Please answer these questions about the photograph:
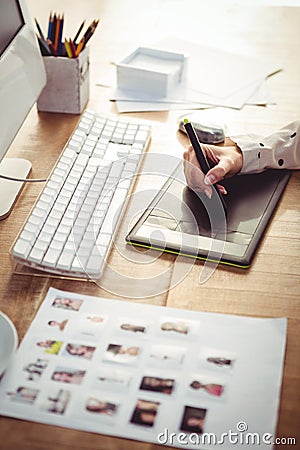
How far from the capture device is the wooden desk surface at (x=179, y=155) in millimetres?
860

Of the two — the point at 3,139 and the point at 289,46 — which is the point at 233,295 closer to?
the point at 3,139

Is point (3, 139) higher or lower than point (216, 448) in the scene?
higher

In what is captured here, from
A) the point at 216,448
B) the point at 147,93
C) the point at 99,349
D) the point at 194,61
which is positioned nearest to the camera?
the point at 216,448

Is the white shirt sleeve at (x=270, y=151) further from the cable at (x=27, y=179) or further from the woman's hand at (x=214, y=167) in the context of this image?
the cable at (x=27, y=179)

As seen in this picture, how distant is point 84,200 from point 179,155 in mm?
278

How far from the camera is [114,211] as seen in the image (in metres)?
1.15

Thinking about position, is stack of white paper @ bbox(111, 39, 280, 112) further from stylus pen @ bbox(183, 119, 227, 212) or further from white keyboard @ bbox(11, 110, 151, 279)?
stylus pen @ bbox(183, 119, 227, 212)

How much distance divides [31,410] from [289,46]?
1.35 metres

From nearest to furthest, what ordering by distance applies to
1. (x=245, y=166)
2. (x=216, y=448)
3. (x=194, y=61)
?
1. (x=216, y=448)
2. (x=245, y=166)
3. (x=194, y=61)

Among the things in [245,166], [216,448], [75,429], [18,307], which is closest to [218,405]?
[216,448]

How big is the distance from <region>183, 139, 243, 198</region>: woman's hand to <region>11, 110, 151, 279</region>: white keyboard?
0.34 ft

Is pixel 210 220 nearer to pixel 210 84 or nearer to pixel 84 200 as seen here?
pixel 84 200

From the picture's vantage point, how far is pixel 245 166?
4.26 feet

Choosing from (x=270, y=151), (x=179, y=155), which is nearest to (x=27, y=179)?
(x=179, y=155)
